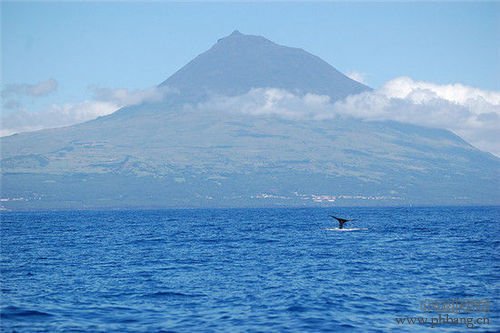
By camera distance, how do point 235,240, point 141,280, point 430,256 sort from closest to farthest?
1. point 141,280
2. point 430,256
3. point 235,240

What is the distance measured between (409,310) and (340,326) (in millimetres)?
5148

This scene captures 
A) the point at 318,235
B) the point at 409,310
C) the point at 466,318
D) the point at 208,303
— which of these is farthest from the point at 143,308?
the point at 318,235

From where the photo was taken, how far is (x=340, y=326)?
3550 centimetres

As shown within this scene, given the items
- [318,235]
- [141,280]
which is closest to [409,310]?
[141,280]

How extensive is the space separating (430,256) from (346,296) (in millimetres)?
23668

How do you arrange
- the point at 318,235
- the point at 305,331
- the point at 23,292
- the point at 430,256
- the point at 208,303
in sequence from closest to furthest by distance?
the point at 305,331, the point at 208,303, the point at 23,292, the point at 430,256, the point at 318,235

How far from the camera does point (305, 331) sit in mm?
34438

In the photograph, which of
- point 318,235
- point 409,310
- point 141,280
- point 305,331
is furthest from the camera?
point 318,235

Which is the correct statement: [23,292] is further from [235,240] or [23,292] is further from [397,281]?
[235,240]

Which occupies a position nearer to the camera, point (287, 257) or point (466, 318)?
point (466, 318)

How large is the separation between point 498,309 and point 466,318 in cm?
316

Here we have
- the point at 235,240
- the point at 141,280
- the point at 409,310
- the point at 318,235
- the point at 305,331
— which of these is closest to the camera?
the point at 305,331

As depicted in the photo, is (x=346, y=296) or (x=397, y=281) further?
(x=397, y=281)

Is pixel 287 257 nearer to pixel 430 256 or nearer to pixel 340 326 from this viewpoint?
pixel 430 256
